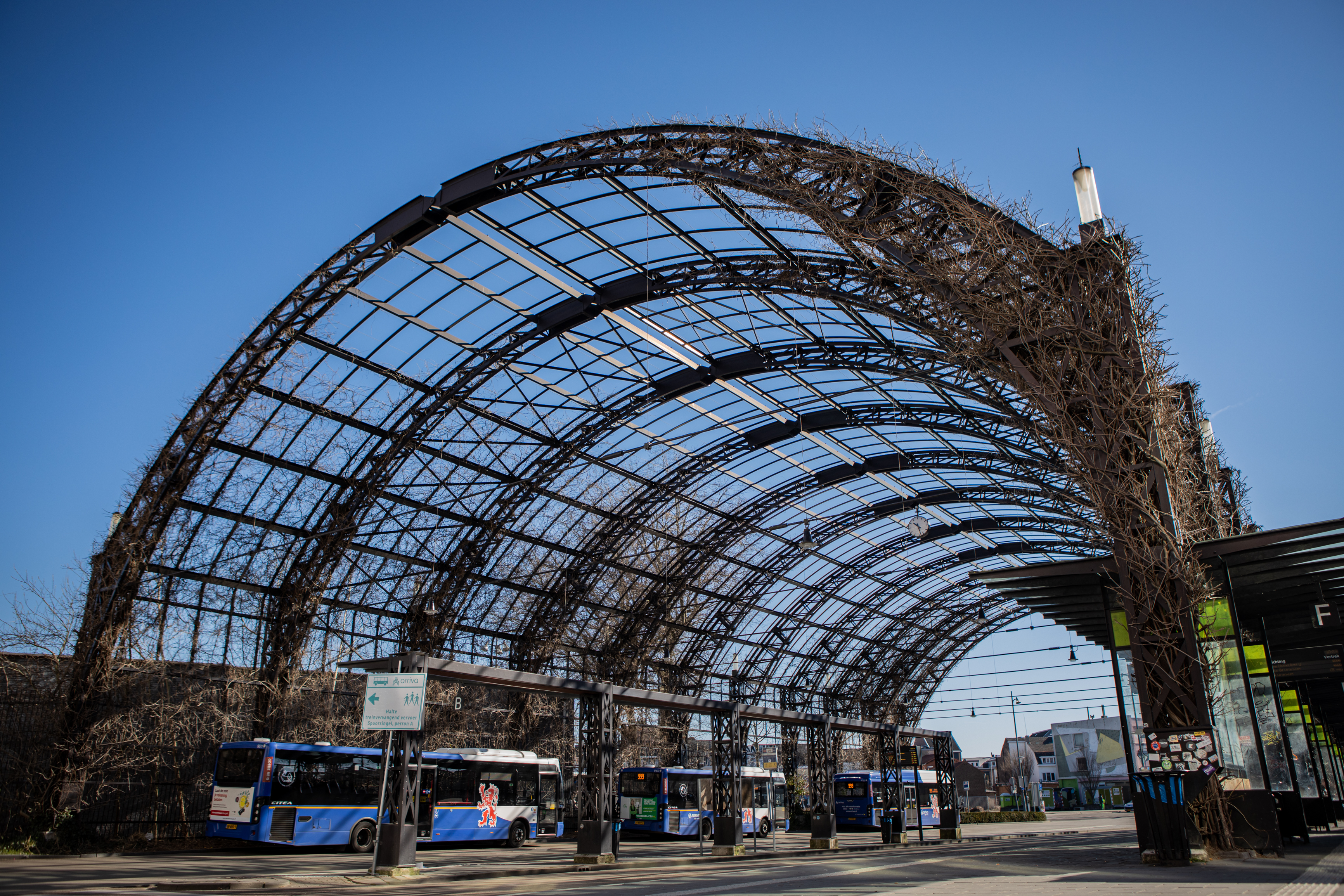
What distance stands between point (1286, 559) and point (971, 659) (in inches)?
1917

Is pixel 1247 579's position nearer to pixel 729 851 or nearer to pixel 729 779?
pixel 729 851

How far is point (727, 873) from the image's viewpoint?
1475 cm

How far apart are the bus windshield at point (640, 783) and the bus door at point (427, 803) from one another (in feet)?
31.2

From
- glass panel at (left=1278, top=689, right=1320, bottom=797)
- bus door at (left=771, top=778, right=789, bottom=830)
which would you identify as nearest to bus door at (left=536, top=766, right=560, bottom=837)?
bus door at (left=771, top=778, right=789, bottom=830)

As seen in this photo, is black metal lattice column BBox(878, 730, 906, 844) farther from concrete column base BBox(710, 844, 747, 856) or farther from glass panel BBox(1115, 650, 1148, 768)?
glass panel BBox(1115, 650, 1148, 768)

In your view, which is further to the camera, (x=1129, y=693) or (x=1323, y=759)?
(x=1323, y=759)

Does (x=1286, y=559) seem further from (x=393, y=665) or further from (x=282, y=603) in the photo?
(x=282, y=603)

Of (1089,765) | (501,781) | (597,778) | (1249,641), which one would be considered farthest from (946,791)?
(1089,765)

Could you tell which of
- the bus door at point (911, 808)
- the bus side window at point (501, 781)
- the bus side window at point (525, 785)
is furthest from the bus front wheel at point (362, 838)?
the bus door at point (911, 808)

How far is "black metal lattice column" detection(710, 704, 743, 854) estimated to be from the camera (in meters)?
22.5

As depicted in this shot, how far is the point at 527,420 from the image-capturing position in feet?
95.1

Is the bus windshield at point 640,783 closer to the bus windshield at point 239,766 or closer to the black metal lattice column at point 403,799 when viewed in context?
the bus windshield at point 239,766

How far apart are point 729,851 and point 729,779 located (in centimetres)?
277

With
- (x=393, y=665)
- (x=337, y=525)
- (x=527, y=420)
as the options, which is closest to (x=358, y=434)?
(x=337, y=525)
